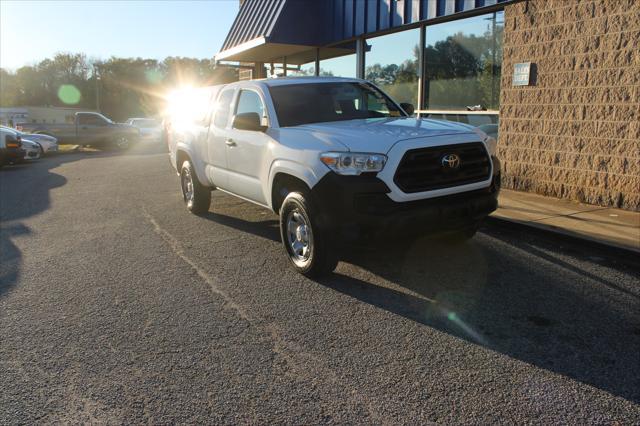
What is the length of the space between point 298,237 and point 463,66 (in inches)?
252

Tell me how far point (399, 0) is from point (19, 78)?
324 feet

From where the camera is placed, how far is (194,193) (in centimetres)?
841

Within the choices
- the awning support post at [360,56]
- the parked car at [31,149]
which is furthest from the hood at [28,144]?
the awning support post at [360,56]

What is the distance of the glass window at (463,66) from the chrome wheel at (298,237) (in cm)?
573

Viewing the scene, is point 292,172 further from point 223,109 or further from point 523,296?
point 223,109

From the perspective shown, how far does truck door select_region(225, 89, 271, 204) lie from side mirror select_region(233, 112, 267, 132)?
0.02 m

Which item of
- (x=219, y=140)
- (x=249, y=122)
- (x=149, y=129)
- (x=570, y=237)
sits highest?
(x=249, y=122)

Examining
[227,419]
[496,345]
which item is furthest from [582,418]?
[227,419]

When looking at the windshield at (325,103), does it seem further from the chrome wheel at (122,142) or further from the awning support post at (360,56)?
the chrome wheel at (122,142)

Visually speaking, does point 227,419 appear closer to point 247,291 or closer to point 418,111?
point 247,291

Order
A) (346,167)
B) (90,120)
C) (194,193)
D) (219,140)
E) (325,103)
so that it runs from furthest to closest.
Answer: (90,120) → (194,193) → (219,140) → (325,103) → (346,167)

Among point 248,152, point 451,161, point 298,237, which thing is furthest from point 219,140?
point 451,161

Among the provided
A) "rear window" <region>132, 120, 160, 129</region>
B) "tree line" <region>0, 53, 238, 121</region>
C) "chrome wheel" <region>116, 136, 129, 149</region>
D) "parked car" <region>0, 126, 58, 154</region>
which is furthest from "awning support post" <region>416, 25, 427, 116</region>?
"tree line" <region>0, 53, 238, 121</region>

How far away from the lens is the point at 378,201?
4781mm
